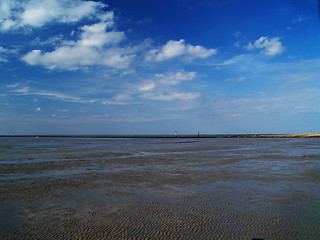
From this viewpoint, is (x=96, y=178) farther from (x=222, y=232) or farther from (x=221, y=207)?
(x=222, y=232)

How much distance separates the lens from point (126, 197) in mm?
8289

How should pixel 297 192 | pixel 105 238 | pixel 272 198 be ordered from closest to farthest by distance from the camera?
pixel 105 238 → pixel 272 198 → pixel 297 192

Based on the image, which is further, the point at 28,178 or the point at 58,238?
the point at 28,178

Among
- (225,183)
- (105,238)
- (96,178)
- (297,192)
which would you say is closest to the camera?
(105,238)

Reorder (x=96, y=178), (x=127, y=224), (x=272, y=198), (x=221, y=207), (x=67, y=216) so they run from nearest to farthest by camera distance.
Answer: (x=127, y=224)
(x=67, y=216)
(x=221, y=207)
(x=272, y=198)
(x=96, y=178)

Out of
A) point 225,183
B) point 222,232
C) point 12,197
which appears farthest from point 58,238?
point 225,183

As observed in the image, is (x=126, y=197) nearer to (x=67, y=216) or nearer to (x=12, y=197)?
(x=67, y=216)

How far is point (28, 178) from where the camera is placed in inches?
469

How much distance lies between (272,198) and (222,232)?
3.79 metres

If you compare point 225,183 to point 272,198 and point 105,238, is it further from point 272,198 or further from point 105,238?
point 105,238

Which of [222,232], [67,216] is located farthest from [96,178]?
[222,232]

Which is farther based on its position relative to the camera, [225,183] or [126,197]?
[225,183]

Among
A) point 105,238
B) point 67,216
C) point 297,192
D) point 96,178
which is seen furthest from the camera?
point 96,178

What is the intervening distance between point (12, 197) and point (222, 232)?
7.92 m
